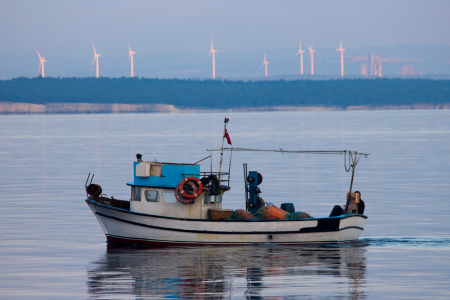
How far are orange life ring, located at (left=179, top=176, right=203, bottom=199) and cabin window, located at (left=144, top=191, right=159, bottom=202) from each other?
155cm

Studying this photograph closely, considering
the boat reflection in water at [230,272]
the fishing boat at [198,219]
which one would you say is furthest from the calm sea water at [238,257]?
the fishing boat at [198,219]

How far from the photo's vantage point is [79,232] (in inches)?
1416

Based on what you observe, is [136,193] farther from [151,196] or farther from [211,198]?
[211,198]

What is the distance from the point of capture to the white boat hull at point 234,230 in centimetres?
2984

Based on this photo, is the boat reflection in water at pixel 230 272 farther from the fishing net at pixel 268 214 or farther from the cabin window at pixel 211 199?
the cabin window at pixel 211 199

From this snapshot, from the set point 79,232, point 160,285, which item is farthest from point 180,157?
point 160,285

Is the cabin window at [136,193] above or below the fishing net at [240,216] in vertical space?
above

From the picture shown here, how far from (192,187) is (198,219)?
1.39 meters

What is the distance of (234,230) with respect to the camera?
2977cm

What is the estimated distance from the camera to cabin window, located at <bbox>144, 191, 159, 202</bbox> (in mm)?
30938

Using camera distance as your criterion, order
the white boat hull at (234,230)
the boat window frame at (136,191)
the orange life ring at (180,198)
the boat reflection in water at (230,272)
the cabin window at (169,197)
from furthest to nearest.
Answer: the boat window frame at (136,191) < the cabin window at (169,197) < the orange life ring at (180,198) < the white boat hull at (234,230) < the boat reflection in water at (230,272)

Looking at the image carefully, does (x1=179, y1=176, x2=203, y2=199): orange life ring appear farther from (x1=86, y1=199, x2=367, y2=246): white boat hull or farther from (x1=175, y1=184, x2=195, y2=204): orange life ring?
(x1=86, y1=199, x2=367, y2=246): white boat hull

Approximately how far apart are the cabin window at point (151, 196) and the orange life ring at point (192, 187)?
155 cm

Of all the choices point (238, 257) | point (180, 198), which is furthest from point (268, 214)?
point (180, 198)
